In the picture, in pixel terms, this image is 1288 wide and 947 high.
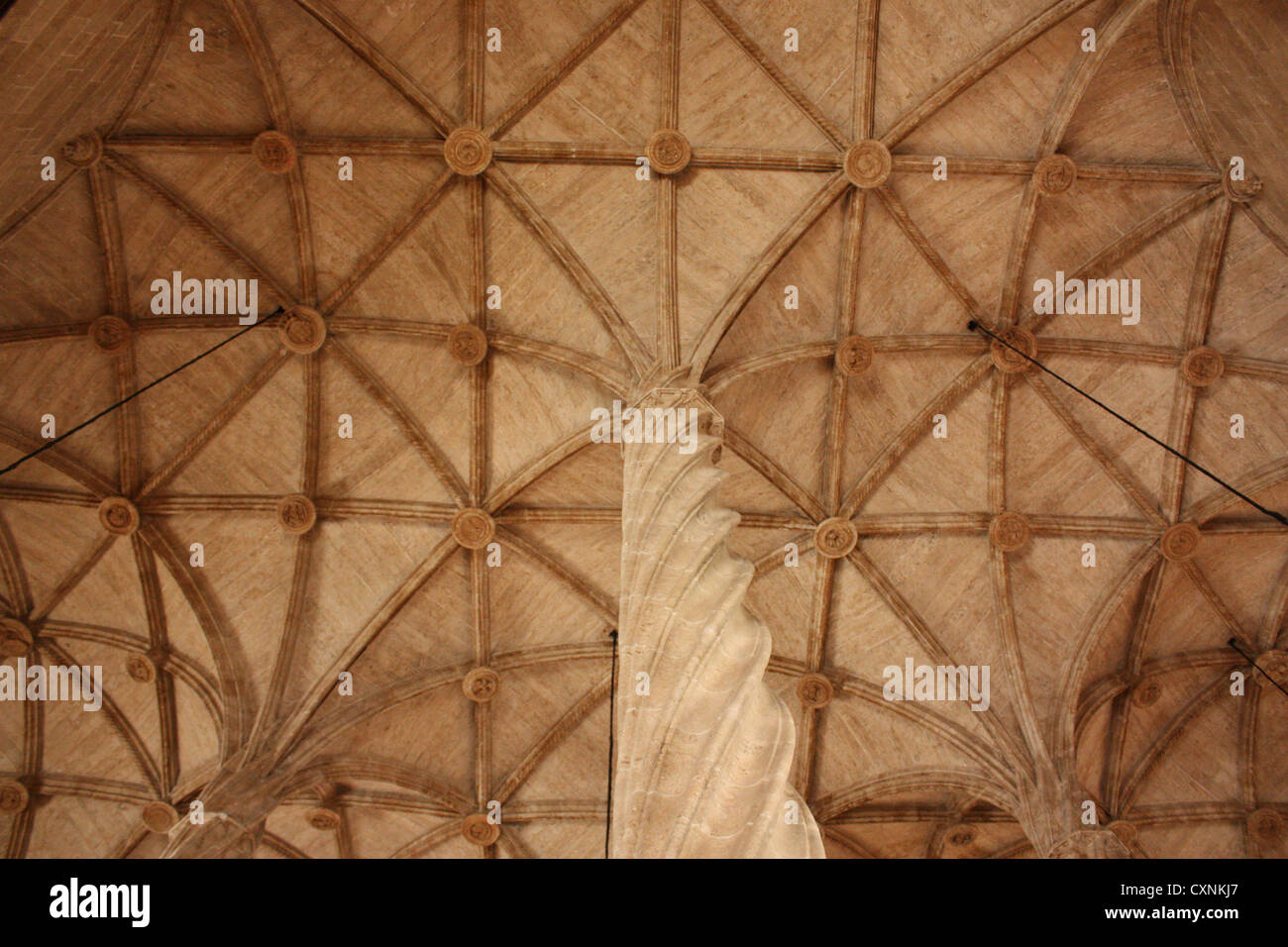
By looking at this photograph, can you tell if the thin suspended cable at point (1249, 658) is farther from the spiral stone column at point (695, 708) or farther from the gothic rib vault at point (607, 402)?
the spiral stone column at point (695, 708)

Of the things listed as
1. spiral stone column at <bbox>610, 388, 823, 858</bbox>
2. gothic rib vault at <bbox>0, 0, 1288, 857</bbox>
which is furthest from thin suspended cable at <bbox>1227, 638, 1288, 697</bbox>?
spiral stone column at <bbox>610, 388, 823, 858</bbox>

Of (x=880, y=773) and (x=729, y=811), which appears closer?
(x=729, y=811)

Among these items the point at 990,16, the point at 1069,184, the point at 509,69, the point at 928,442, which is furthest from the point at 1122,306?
the point at 509,69

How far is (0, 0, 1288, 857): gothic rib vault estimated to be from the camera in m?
12.6

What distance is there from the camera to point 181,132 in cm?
1260

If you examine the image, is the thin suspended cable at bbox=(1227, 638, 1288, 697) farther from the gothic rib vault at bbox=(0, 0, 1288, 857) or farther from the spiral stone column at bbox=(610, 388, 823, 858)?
the spiral stone column at bbox=(610, 388, 823, 858)

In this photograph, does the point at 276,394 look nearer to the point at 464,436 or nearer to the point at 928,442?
the point at 464,436

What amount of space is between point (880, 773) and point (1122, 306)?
7400mm

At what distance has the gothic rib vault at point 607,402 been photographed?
494 inches

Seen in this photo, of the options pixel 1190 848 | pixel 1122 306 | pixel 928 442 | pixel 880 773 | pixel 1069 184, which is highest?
pixel 1069 184

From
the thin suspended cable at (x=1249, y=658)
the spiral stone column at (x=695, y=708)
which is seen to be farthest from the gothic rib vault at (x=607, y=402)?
the spiral stone column at (x=695, y=708)

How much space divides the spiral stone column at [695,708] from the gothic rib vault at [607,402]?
4.54m

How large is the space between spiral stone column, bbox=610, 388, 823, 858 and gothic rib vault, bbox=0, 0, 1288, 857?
4.54m
